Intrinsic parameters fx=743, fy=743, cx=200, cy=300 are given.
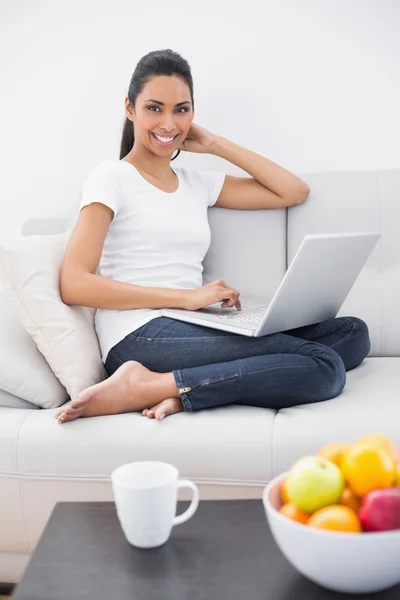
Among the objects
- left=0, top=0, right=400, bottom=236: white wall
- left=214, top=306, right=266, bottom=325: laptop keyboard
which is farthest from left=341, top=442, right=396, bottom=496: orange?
left=0, top=0, right=400, bottom=236: white wall

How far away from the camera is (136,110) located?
2141 millimetres

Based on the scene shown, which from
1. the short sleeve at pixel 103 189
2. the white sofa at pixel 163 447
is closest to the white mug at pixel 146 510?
the white sofa at pixel 163 447

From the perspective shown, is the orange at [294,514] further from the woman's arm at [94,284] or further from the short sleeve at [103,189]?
the short sleeve at [103,189]

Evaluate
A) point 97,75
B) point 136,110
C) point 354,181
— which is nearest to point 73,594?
point 136,110

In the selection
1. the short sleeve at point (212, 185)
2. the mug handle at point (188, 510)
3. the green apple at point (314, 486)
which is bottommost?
the mug handle at point (188, 510)

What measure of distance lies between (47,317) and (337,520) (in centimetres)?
109

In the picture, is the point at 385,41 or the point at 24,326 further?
the point at 385,41

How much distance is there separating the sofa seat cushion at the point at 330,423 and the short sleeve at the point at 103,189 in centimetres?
71

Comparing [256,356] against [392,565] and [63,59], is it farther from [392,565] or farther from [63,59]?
[63,59]

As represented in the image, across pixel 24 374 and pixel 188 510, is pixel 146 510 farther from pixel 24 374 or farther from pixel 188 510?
pixel 24 374

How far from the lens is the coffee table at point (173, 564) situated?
3.04ft

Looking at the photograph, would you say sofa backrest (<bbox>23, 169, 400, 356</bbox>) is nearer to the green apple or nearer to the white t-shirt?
the white t-shirt

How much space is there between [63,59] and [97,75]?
14 centimetres

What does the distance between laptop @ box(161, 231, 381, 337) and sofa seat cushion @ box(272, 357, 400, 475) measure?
8.9 inches
